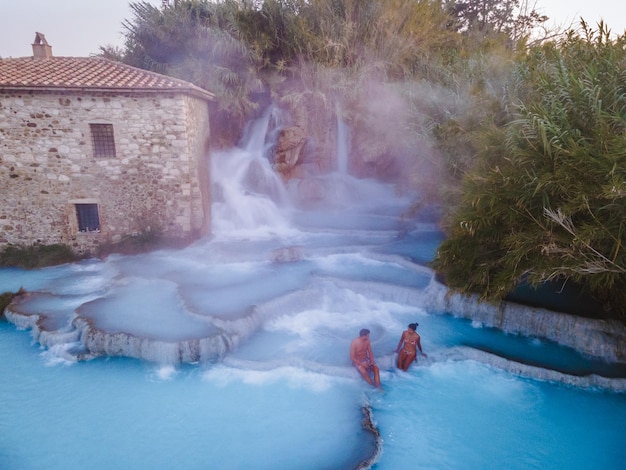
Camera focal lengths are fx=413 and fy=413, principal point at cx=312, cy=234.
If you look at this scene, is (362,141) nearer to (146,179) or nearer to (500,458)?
(146,179)

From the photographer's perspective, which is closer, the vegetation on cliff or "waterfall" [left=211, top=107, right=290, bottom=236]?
the vegetation on cliff

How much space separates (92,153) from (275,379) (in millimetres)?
9165

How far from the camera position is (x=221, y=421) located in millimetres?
6215

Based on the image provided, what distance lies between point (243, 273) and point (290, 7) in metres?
13.4

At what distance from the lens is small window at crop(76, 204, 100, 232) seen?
12.7m

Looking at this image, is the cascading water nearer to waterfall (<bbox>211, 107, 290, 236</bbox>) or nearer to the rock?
waterfall (<bbox>211, 107, 290, 236</bbox>)

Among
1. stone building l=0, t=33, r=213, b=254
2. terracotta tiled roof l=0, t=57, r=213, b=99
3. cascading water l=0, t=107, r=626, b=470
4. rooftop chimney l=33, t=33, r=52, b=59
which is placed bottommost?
cascading water l=0, t=107, r=626, b=470

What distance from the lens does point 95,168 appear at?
12289mm

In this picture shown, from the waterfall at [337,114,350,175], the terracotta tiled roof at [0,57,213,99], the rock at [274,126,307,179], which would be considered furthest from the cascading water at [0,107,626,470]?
the waterfall at [337,114,350,175]

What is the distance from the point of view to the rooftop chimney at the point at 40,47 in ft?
43.7

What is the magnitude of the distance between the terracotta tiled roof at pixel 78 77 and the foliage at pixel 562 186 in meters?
8.95

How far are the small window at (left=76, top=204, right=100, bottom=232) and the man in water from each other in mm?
9573

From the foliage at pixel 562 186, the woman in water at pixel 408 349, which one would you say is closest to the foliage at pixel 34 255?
the woman in water at pixel 408 349

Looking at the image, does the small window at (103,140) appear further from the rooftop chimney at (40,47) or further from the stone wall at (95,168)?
the rooftop chimney at (40,47)
